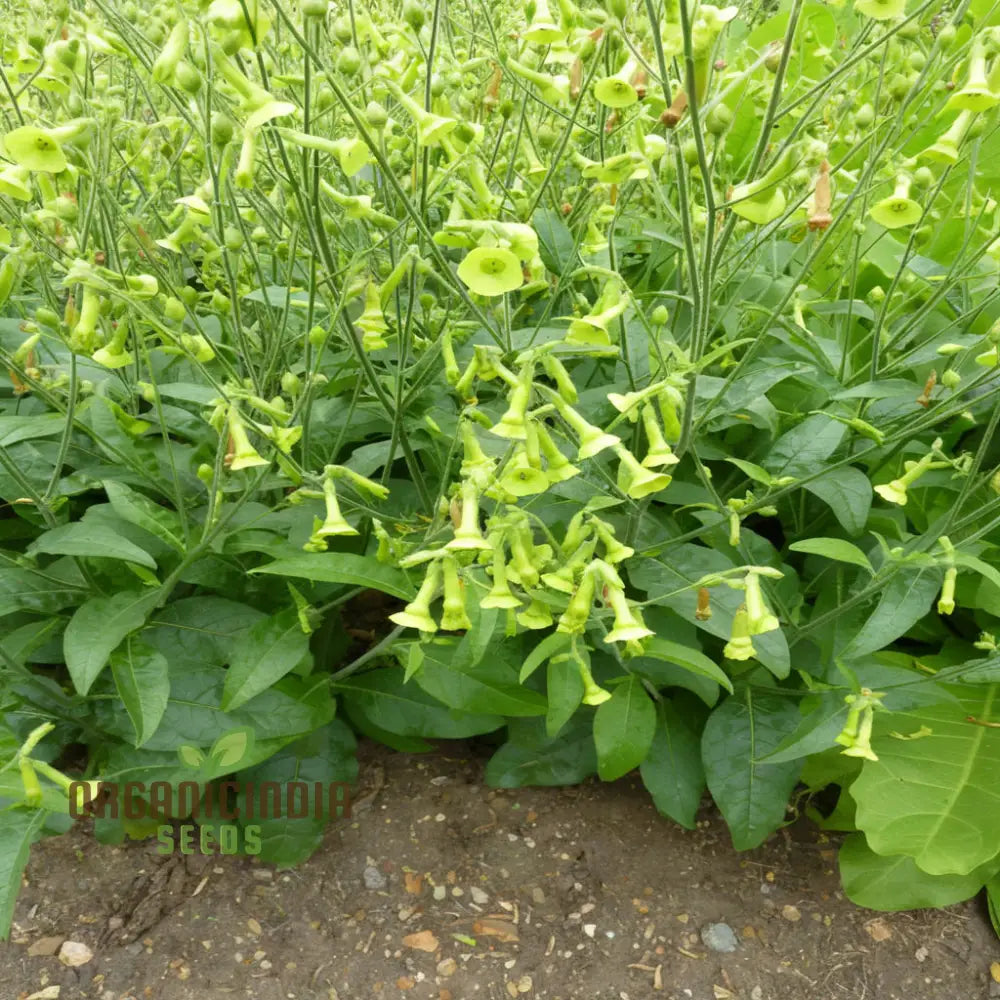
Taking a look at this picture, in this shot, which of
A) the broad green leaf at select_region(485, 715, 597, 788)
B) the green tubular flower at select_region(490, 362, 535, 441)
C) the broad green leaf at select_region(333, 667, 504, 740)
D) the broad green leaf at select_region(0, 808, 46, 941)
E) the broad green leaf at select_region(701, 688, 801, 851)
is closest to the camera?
the green tubular flower at select_region(490, 362, 535, 441)

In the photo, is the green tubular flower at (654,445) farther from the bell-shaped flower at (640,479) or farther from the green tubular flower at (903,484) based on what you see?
the green tubular flower at (903,484)

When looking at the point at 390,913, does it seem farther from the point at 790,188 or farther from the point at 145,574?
the point at 790,188

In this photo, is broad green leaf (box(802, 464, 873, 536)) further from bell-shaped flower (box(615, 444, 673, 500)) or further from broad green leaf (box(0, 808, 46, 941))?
broad green leaf (box(0, 808, 46, 941))

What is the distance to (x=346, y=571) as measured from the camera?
179cm

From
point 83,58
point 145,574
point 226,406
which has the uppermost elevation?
point 83,58

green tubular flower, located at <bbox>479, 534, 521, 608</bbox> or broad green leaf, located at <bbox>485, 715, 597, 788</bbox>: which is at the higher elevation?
green tubular flower, located at <bbox>479, 534, 521, 608</bbox>

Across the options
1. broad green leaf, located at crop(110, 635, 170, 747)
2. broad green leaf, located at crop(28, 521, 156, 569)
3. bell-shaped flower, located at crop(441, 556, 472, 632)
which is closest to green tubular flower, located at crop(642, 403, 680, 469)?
bell-shaped flower, located at crop(441, 556, 472, 632)

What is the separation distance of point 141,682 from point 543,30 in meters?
1.50

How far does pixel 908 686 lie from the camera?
2.05m

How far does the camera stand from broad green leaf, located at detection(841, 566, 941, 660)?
1.85 meters

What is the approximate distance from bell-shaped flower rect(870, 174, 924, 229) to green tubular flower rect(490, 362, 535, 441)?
2.42 feet

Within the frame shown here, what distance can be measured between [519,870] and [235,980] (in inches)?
27.6

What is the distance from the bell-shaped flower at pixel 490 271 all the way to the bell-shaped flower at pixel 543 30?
0.48 metres

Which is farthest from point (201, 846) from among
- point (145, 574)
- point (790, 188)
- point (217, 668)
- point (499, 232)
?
point (790, 188)
